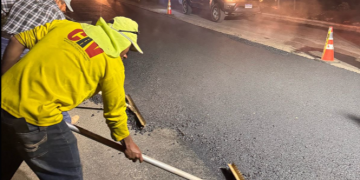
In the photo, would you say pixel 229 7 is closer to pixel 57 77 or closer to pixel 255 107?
pixel 255 107

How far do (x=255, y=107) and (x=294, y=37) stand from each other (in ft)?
19.2

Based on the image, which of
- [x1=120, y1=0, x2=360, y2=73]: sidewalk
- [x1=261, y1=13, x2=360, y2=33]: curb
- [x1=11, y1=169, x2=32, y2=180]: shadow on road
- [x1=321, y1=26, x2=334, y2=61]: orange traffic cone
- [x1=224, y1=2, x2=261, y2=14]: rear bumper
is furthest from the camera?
[x1=224, y1=2, x2=261, y2=14]: rear bumper

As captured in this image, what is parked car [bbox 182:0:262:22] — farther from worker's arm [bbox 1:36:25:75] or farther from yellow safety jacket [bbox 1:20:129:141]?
yellow safety jacket [bbox 1:20:129:141]

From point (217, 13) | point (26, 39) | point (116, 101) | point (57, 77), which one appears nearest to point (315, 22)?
point (217, 13)

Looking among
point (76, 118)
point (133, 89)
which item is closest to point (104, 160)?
point (76, 118)

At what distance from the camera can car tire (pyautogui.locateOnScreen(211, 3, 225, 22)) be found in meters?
11.4

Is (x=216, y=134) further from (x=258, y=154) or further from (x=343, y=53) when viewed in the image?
(x=343, y=53)

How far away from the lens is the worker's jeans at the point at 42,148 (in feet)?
5.00

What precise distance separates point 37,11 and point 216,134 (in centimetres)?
248

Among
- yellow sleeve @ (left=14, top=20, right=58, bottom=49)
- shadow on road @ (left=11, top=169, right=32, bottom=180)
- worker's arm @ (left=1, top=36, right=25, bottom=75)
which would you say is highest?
yellow sleeve @ (left=14, top=20, right=58, bottom=49)

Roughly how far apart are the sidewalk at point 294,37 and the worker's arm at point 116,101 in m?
5.85

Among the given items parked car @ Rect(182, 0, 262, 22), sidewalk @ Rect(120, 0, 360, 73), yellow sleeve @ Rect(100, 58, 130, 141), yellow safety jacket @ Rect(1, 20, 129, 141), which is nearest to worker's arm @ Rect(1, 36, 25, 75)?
yellow safety jacket @ Rect(1, 20, 129, 141)

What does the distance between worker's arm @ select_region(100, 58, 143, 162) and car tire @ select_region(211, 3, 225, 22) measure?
10356 millimetres

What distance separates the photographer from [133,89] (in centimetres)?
476
